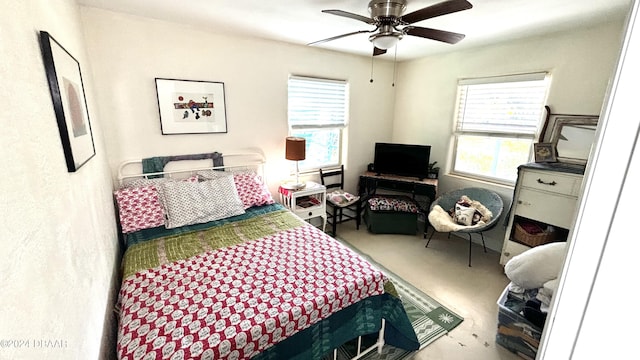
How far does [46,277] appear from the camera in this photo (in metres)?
0.77

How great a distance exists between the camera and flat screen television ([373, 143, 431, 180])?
11.1 ft

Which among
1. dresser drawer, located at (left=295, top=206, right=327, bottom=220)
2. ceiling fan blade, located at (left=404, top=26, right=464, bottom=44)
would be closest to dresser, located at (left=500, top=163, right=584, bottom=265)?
ceiling fan blade, located at (left=404, top=26, right=464, bottom=44)

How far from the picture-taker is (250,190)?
2650 millimetres

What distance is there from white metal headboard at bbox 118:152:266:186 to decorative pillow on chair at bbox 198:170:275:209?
0.12 m

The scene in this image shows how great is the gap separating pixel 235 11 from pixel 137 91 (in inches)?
43.4

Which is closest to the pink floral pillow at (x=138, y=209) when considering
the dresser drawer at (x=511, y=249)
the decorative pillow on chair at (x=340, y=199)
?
the decorative pillow on chair at (x=340, y=199)

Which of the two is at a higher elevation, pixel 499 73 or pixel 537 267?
pixel 499 73

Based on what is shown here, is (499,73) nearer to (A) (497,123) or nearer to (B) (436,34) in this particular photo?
(A) (497,123)

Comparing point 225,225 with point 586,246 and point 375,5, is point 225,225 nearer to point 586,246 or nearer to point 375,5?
point 375,5

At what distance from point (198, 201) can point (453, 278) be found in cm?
250

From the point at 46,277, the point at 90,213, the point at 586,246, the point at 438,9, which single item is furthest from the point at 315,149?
the point at 586,246

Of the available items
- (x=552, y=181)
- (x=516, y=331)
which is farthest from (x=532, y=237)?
(x=516, y=331)

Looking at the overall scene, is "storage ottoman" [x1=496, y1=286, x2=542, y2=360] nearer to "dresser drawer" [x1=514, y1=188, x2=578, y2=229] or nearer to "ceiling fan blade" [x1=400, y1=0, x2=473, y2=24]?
"dresser drawer" [x1=514, y1=188, x2=578, y2=229]

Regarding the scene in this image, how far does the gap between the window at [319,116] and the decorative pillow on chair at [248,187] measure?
800mm
